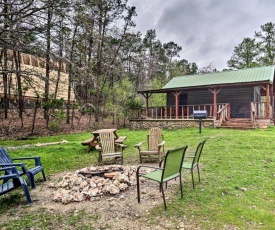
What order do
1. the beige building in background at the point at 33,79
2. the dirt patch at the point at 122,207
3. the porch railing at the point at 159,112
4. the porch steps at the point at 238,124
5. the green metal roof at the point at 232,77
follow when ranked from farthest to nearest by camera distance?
the porch railing at the point at 159,112
the green metal roof at the point at 232,77
the porch steps at the point at 238,124
the beige building in background at the point at 33,79
the dirt patch at the point at 122,207

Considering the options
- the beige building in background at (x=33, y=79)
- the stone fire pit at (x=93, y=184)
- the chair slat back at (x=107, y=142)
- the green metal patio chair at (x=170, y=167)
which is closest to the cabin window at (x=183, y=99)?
the beige building in background at (x=33, y=79)

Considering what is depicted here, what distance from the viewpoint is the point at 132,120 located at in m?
15.3

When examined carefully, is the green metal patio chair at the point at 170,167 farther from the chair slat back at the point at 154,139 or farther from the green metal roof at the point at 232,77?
the green metal roof at the point at 232,77

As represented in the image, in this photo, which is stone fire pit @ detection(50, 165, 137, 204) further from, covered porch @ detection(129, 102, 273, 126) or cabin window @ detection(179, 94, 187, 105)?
cabin window @ detection(179, 94, 187, 105)

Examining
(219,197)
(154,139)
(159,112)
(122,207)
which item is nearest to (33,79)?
(154,139)

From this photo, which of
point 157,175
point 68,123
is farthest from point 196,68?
point 157,175

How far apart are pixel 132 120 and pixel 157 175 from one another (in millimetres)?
11703

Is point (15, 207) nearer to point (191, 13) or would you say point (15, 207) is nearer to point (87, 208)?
point (87, 208)

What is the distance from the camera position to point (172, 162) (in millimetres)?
3322

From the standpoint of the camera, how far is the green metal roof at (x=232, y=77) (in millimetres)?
13086

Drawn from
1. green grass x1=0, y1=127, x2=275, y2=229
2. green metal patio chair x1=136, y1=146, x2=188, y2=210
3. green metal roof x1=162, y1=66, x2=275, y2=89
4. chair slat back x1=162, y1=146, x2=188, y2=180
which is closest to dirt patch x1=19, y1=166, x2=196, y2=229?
green grass x1=0, y1=127, x2=275, y2=229

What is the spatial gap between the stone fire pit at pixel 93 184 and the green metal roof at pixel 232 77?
10490 millimetres

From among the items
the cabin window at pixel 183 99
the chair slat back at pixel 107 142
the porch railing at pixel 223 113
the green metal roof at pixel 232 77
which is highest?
the green metal roof at pixel 232 77

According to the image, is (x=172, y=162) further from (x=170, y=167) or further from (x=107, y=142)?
(x=107, y=142)
